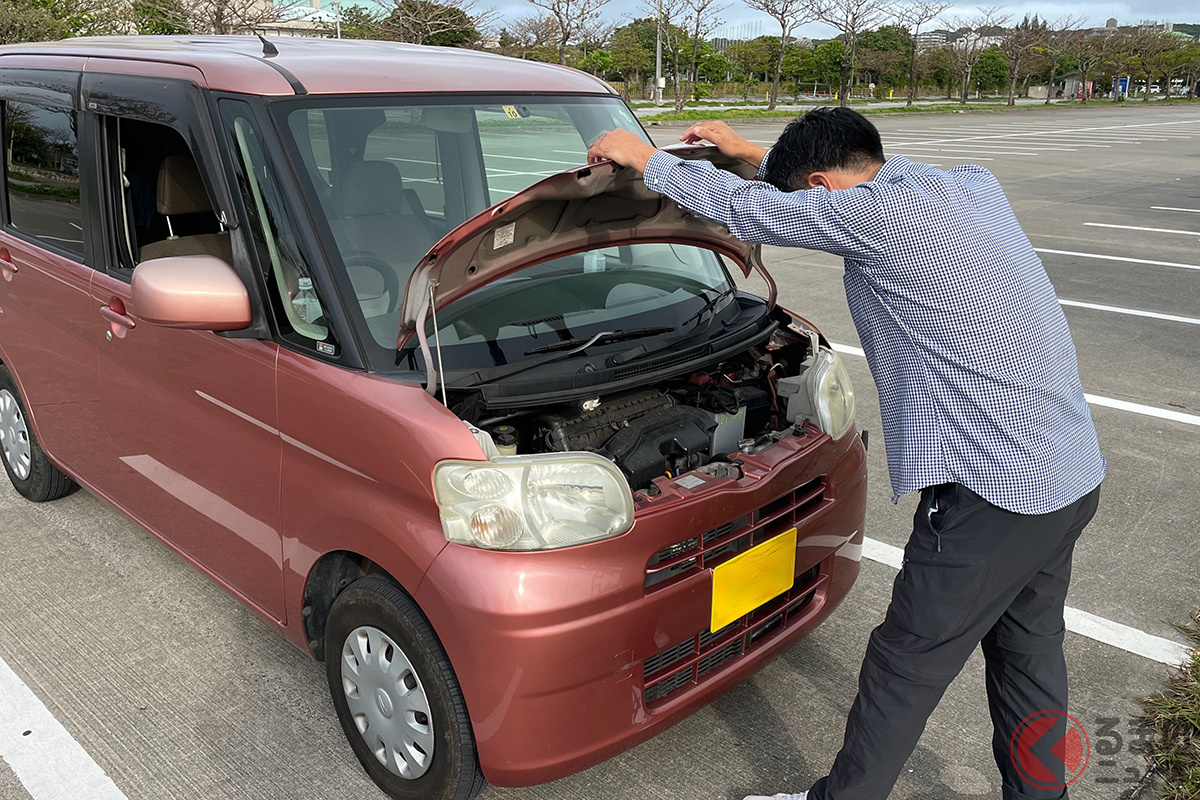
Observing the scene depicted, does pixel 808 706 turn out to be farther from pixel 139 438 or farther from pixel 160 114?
pixel 160 114

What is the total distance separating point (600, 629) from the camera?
2.02 metres

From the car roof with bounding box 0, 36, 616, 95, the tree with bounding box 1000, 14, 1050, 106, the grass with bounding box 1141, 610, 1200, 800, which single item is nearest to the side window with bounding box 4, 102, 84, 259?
the car roof with bounding box 0, 36, 616, 95

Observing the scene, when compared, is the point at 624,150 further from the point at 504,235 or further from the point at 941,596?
the point at 941,596

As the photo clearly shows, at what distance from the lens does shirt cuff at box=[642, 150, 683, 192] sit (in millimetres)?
2070

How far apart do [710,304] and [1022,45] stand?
174ft

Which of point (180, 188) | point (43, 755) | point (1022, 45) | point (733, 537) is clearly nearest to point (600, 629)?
point (733, 537)

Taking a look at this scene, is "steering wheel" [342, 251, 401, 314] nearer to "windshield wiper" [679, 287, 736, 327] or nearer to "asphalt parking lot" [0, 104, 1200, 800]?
"windshield wiper" [679, 287, 736, 327]

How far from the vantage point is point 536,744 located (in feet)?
6.70

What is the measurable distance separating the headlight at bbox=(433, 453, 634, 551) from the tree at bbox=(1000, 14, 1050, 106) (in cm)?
4852


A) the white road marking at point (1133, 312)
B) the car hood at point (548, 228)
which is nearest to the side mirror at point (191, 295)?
the car hood at point (548, 228)

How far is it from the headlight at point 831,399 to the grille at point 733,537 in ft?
0.60

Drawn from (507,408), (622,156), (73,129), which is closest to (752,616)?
(507,408)

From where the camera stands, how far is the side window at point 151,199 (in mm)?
3000

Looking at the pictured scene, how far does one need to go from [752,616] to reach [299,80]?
6.27 feet
